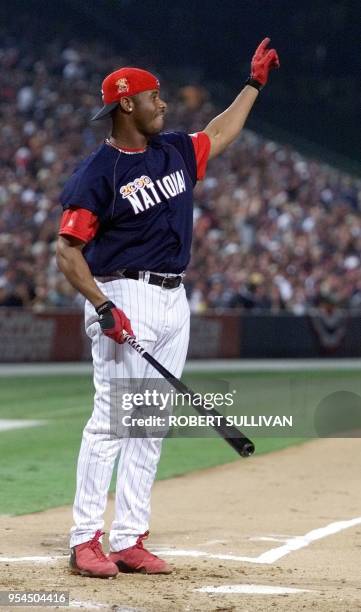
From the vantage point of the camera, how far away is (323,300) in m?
24.0

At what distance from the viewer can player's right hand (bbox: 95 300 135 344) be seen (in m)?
5.02

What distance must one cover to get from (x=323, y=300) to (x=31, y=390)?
966cm

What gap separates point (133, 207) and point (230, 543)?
1.99 m

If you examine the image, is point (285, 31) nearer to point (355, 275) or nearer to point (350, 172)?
point (350, 172)

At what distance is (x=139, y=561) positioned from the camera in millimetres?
5297

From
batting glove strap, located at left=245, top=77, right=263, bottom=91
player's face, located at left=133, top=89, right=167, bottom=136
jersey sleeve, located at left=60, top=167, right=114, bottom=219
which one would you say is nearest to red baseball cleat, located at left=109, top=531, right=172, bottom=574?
jersey sleeve, located at left=60, top=167, right=114, bottom=219

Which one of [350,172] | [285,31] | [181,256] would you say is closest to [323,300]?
[350,172]

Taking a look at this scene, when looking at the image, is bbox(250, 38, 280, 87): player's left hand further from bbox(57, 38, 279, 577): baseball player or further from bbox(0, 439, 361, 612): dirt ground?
A: bbox(0, 439, 361, 612): dirt ground

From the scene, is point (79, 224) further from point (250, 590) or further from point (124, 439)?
point (250, 590)

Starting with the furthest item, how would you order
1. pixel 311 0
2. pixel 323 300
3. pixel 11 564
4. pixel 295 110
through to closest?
pixel 323 300, pixel 295 110, pixel 311 0, pixel 11 564

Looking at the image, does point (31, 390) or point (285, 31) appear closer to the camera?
point (285, 31)

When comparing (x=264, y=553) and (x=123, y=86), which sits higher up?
(x=123, y=86)

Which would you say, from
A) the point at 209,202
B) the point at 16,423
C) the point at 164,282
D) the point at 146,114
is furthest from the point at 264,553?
the point at 209,202

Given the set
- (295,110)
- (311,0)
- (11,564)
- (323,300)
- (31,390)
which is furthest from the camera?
(323,300)
